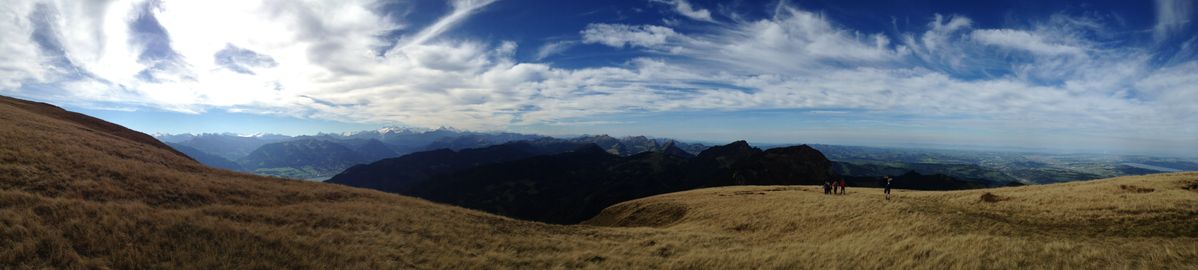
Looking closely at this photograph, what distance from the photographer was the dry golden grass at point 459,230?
605 inches

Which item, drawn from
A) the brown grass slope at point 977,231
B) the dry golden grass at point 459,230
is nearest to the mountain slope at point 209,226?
the dry golden grass at point 459,230

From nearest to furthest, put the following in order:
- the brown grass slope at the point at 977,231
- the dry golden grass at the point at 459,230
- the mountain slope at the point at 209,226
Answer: the mountain slope at the point at 209,226 < the dry golden grass at the point at 459,230 < the brown grass slope at the point at 977,231

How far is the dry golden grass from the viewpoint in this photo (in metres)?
15.4

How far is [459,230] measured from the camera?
2542cm

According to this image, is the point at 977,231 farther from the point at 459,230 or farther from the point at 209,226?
the point at 209,226

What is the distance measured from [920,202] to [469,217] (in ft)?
105

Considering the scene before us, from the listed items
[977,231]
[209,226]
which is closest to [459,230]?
[209,226]

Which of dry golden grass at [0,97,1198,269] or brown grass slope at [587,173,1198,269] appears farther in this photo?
brown grass slope at [587,173,1198,269]

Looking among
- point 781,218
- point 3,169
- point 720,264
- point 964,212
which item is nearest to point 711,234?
point 781,218

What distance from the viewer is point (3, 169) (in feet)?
67.8

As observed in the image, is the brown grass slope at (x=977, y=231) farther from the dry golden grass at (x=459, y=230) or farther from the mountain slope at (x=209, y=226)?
the mountain slope at (x=209, y=226)

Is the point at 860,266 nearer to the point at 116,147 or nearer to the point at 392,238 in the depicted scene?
the point at 392,238

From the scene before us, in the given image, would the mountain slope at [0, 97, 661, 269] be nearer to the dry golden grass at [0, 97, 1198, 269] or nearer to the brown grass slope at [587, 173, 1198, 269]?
the dry golden grass at [0, 97, 1198, 269]

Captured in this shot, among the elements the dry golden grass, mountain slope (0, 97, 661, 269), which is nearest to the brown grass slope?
the dry golden grass
